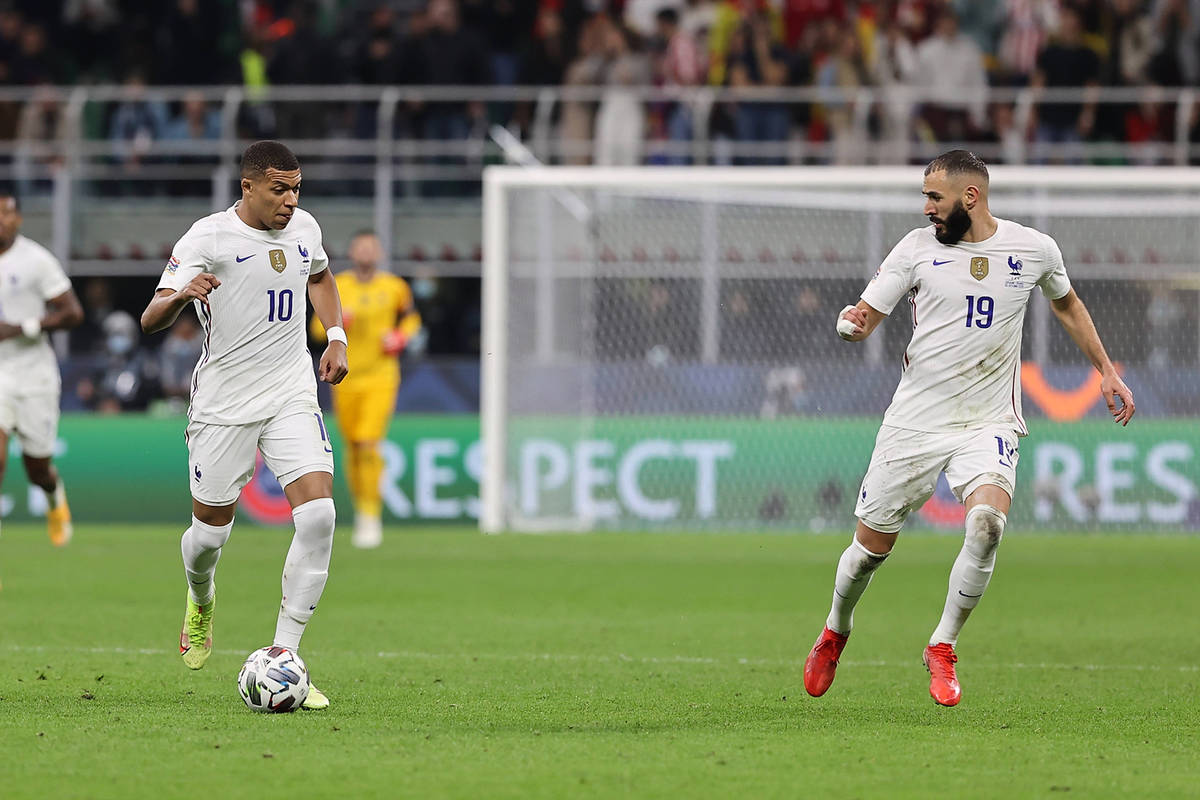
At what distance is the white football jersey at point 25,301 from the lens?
12672mm

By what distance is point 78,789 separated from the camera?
5.25 meters

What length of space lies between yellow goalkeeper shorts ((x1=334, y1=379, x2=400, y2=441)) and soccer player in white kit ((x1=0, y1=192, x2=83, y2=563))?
2.96 metres

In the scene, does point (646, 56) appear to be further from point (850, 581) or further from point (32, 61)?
point (850, 581)

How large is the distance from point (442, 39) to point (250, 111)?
2.38 metres

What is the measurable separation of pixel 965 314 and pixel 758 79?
13027 millimetres

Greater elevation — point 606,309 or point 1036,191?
point 1036,191

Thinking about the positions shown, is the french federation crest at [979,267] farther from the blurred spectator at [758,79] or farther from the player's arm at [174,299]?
the blurred spectator at [758,79]

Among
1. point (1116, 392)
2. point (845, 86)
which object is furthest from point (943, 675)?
point (845, 86)

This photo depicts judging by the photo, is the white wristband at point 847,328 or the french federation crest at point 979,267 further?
the french federation crest at point 979,267

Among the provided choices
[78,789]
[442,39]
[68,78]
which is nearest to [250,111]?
[442,39]

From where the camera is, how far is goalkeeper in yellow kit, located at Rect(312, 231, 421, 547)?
50.7 ft

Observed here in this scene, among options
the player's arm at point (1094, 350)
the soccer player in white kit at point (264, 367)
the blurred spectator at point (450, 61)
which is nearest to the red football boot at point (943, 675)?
the player's arm at point (1094, 350)

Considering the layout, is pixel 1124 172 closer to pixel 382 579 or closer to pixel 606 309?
pixel 606 309

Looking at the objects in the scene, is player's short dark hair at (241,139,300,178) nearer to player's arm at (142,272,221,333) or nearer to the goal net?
player's arm at (142,272,221,333)
